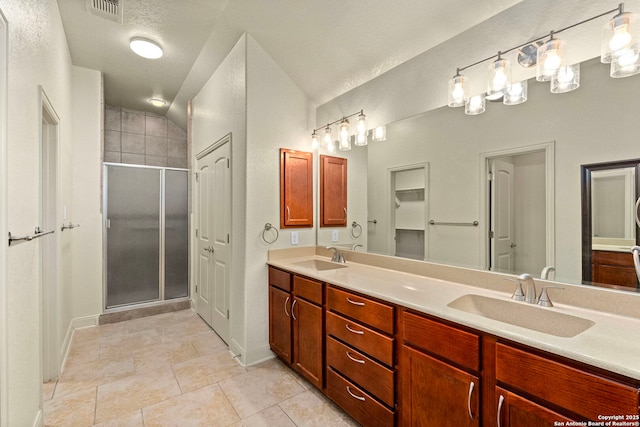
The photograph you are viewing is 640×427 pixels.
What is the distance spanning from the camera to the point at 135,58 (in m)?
3.03

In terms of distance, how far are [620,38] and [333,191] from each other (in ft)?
6.67

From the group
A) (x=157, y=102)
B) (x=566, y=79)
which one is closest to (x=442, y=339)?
(x=566, y=79)

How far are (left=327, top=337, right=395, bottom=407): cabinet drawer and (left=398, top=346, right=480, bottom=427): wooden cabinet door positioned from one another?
0.08 metres

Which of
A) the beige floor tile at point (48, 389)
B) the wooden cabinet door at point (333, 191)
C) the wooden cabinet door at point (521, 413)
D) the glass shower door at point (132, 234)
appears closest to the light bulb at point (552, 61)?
the wooden cabinet door at point (521, 413)

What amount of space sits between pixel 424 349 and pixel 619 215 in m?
1.06

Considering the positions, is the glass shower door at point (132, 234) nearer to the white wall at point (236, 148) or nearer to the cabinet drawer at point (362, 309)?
the white wall at point (236, 148)

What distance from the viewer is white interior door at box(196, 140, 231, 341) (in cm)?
289

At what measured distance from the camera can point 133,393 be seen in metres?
2.08

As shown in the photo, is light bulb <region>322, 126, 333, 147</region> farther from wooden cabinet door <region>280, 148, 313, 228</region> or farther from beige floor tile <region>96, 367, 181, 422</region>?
beige floor tile <region>96, 367, 181, 422</region>

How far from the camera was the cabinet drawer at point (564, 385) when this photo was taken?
0.83m

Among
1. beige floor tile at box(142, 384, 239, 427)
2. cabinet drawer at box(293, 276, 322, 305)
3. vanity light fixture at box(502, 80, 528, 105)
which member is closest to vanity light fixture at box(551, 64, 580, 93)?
vanity light fixture at box(502, 80, 528, 105)

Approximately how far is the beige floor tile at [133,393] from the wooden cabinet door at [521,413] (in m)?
2.06

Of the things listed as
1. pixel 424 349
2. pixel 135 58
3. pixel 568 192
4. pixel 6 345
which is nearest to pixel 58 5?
pixel 135 58

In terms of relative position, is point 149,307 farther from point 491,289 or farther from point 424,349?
point 491,289
